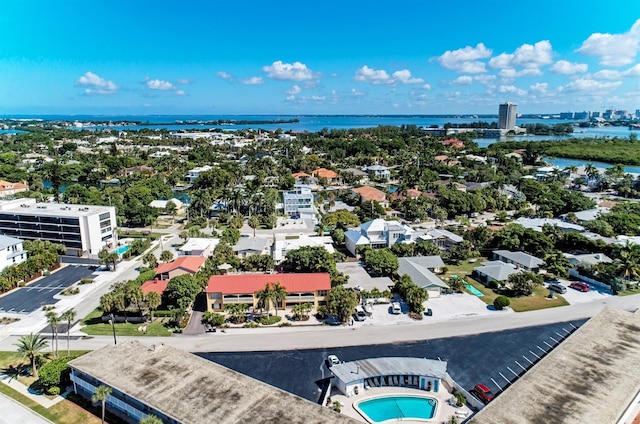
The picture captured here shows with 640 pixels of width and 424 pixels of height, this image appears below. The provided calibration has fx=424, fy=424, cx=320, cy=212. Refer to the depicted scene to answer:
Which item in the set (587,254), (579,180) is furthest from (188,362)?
(579,180)

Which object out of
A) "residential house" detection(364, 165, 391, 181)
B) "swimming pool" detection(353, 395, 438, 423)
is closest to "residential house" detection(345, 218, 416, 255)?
"swimming pool" detection(353, 395, 438, 423)

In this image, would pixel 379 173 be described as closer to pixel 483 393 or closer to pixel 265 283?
pixel 265 283

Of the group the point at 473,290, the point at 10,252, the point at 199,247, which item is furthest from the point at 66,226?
the point at 473,290

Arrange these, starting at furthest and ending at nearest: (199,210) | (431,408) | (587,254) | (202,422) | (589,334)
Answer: (199,210)
(587,254)
(589,334)
(431,408)
(202,422)

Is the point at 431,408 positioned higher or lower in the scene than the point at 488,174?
lower

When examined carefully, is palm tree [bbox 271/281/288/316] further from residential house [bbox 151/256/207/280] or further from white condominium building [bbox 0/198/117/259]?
white condominium building [bbox 0/198/117/259]

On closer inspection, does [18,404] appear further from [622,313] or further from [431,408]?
[622,313]
